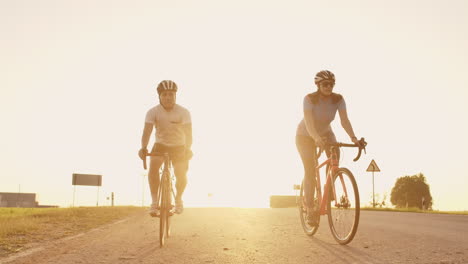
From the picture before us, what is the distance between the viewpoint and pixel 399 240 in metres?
7.28

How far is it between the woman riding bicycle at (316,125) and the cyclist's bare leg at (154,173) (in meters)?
2.29

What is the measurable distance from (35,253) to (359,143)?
4.68 meters

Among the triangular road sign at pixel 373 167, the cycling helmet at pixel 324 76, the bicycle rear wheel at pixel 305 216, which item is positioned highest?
the cycling helmet at pixel 324 76

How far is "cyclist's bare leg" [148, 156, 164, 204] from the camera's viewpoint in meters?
7.54

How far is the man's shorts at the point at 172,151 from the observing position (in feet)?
25.1

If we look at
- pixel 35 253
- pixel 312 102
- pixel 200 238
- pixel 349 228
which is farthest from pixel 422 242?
pixel 35 253

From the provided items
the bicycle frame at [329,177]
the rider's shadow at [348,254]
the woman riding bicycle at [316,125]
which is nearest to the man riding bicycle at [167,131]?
the woman riding bicycle at [316,125]

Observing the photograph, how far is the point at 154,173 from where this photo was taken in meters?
7.60

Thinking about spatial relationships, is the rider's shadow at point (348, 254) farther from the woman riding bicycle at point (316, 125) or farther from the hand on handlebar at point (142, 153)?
the hand on handlebar at point (142, 153)

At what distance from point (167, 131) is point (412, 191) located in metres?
70.8

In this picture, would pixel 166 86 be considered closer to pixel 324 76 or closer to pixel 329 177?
pixel 324 76

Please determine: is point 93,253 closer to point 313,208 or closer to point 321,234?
point 313,208

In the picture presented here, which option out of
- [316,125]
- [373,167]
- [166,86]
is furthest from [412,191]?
[166,86]

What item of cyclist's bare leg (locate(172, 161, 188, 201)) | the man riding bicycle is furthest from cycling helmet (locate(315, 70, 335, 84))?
cyclist's bare leg (locate(172, 161, 188, 201))
